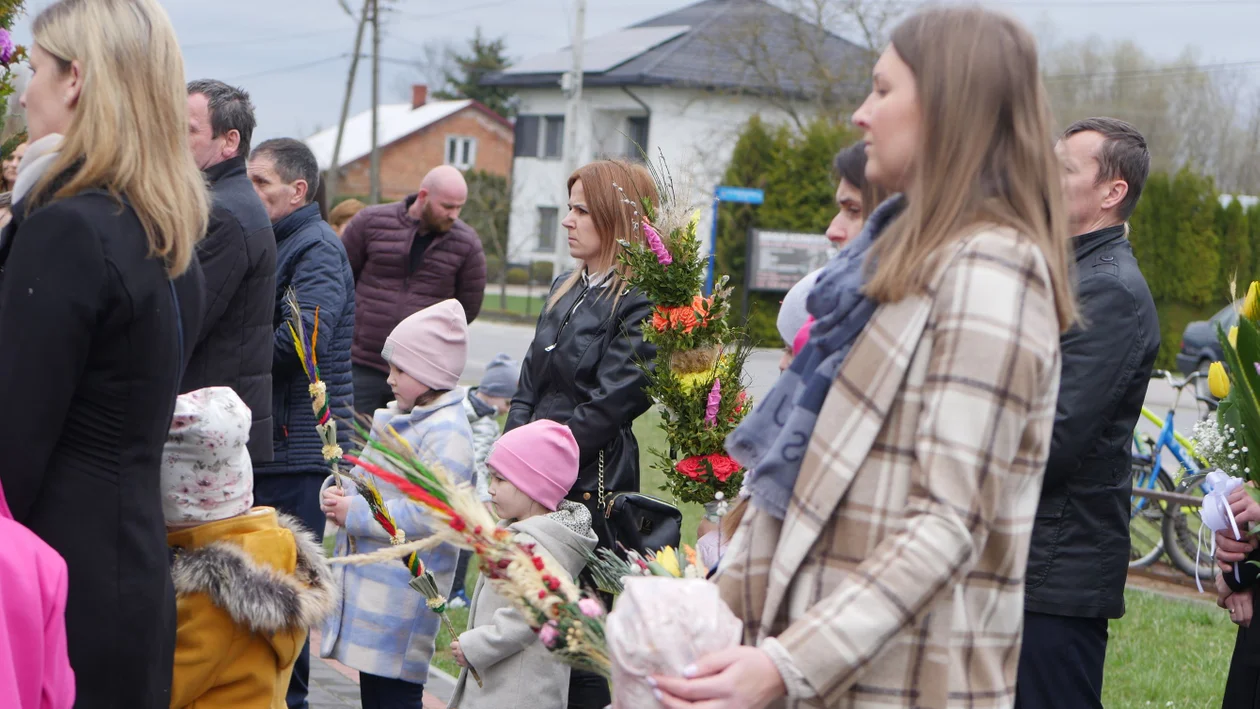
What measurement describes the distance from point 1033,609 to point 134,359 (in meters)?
2.36

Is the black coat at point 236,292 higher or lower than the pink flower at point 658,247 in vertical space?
lower

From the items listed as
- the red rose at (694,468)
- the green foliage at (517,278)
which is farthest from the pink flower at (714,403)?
the green foliage at (517,278)

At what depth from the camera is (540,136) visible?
2052 inches

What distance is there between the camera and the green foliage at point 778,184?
28594mm

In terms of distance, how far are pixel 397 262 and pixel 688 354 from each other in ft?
12.7

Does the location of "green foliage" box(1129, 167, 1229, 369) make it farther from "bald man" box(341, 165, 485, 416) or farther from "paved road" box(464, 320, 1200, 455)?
"bald man" box(341, 165, 485, 416)

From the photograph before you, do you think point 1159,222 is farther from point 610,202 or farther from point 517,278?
point 610,202

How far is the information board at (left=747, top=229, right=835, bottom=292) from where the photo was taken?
27766 mm

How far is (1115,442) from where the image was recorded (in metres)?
3.51

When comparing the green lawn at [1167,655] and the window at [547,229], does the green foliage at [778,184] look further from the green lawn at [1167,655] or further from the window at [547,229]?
the window at [547,229]

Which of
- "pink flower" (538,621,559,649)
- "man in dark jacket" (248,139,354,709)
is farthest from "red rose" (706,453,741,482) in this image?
"man in dark jacket" (248,139,354,709)

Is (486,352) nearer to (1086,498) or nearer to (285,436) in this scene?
(285,436)

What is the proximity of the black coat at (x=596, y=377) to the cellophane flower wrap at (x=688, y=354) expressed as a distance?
0.37 meters

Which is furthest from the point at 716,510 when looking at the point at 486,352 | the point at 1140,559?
the point at 486,352
